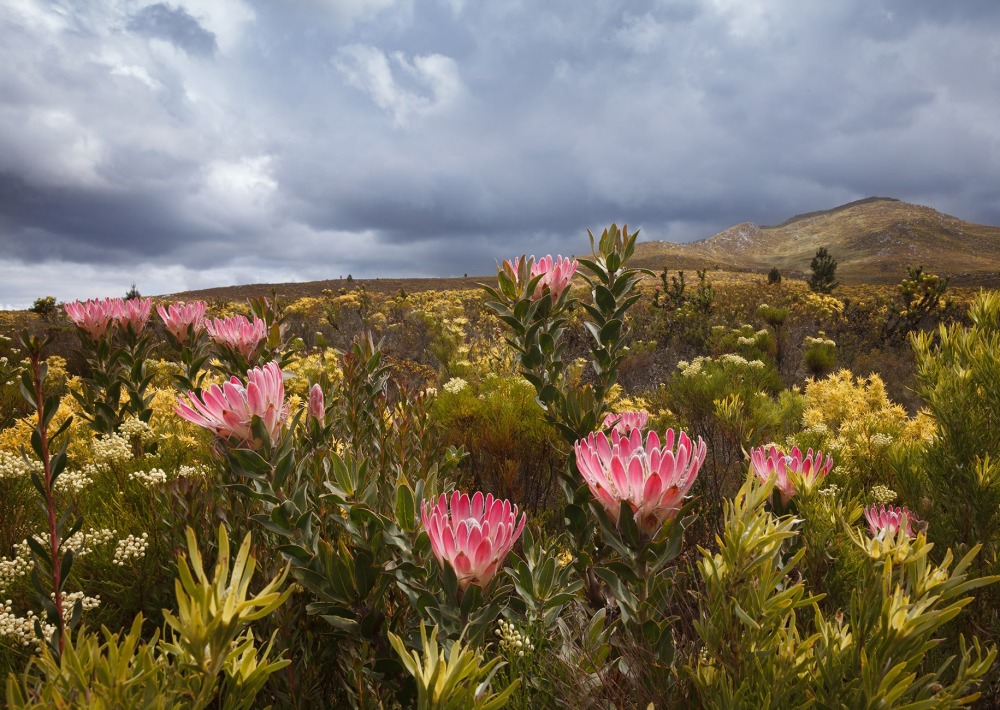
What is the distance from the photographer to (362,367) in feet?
7.11

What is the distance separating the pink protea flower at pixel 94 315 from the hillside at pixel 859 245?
5858 centimetres

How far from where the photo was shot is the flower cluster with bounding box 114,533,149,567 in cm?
175

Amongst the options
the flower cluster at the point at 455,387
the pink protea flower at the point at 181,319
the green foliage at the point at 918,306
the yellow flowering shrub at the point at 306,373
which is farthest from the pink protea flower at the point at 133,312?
the green foliage at the point at 918,306

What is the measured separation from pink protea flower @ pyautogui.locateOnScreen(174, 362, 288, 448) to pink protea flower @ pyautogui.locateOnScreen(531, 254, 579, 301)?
123cm

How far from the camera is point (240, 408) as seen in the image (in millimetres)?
1240

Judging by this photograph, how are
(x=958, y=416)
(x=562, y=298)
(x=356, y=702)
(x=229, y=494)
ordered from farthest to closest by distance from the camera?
(x=562, y=298)
(x=958, y=416)
(x=229, y=494)
(x=356, y=702)

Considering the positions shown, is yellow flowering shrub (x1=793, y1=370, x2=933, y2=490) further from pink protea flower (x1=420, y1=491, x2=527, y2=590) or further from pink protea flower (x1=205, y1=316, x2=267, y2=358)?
pink protea flower (x1=205, y1=316, x2=267, y2=358)

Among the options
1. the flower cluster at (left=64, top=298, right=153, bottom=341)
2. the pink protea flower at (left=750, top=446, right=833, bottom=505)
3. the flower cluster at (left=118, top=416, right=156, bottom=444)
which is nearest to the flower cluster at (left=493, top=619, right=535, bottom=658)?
the pink protea flower at (left=750, top=446, right=833, bottom=505)

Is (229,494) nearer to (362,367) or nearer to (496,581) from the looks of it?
(362,367)

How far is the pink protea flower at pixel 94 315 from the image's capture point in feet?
8.47

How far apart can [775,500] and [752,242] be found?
169 meters

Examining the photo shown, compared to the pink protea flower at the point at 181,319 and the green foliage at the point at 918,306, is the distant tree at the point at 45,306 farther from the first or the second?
the green foliage at the point at 918,306

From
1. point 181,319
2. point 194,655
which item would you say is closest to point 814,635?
point 194,655

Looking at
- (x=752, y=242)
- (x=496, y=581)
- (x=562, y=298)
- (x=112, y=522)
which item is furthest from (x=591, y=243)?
(x=752, y=242)
